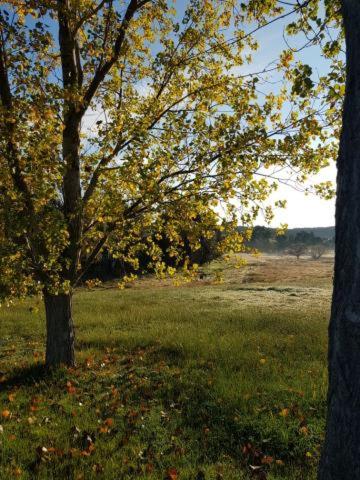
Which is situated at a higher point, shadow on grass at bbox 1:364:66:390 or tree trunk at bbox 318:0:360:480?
tree trunk at bbox 318:0:360:480

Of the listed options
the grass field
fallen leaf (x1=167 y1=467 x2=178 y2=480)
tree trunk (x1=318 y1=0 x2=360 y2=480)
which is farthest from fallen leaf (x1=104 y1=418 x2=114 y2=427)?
tree trunk (x1=318 y1=0 x2=360 y2=480)

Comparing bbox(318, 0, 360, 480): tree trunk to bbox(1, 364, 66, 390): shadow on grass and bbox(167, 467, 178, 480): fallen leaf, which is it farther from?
bbox(1, 364, 66, 390): shadow on grass

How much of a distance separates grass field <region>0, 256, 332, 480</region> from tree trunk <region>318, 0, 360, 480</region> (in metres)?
3.21

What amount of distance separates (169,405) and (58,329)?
12.1 ft

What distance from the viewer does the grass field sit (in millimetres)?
5727

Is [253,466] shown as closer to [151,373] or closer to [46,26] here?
[151,373]

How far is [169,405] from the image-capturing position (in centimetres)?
790

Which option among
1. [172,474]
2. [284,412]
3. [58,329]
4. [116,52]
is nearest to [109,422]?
[172,474]

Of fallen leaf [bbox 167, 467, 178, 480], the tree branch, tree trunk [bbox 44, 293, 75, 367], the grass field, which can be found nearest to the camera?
fallen leaf [bbox 167, 467, 178, 480]

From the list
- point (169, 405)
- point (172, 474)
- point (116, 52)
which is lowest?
point (169, 405)

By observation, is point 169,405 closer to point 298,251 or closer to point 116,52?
point 116,52

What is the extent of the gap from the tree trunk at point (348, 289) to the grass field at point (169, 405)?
10.5 feet

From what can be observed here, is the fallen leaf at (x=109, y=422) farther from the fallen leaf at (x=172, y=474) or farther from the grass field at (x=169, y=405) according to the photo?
the fallen leaf at (x=172, y=474)

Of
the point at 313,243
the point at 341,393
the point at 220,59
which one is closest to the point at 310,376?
the point at 341,393
